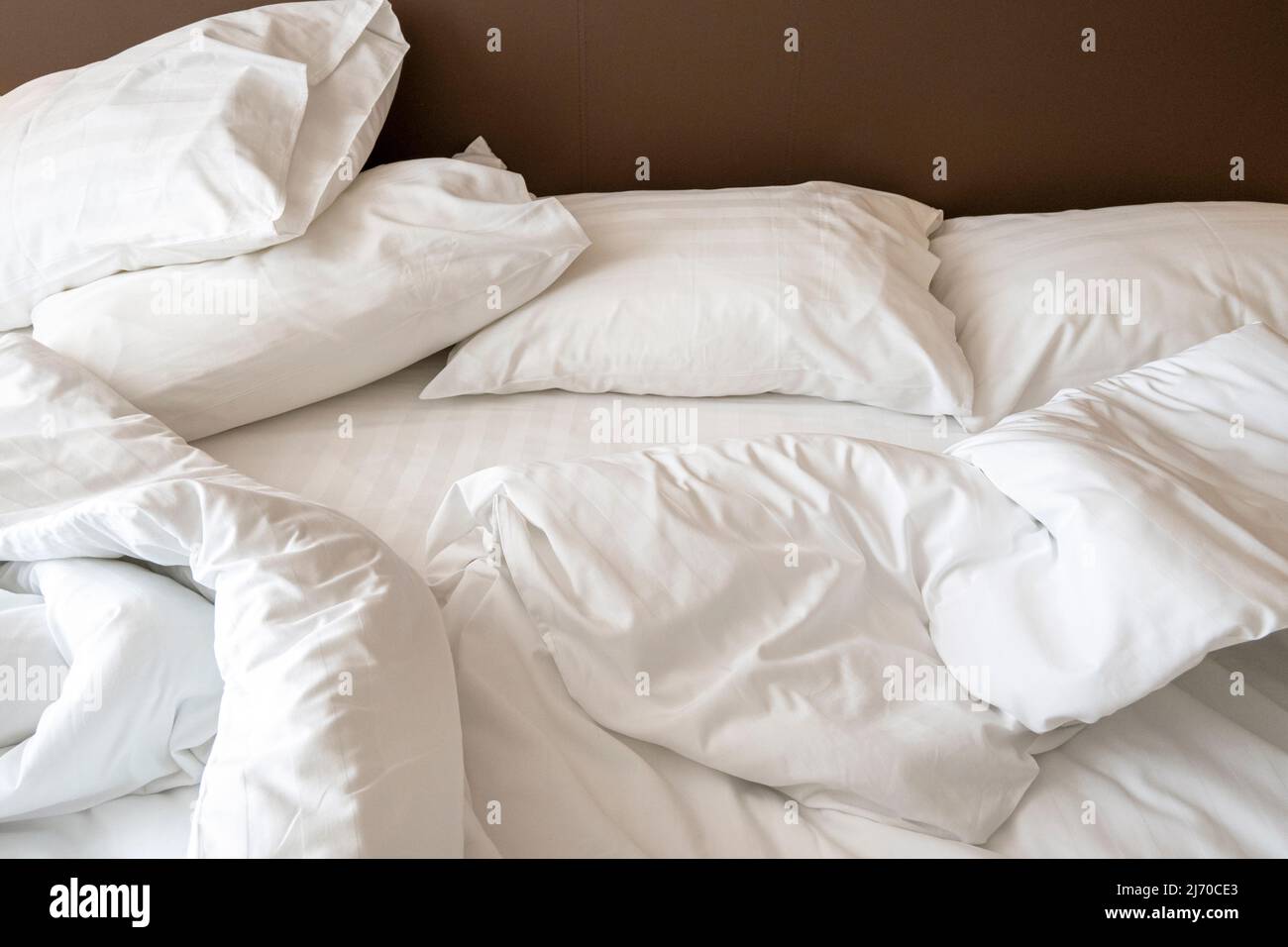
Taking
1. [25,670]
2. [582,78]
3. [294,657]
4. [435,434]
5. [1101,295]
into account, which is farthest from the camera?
[582,78]

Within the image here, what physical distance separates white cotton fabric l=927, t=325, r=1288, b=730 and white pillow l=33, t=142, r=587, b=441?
69cm

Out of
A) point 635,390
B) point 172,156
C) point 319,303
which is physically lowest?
point 635,390

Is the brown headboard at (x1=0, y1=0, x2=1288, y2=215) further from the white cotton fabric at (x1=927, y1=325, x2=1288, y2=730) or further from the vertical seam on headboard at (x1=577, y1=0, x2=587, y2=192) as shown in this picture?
the white cotton fabric at (x1=927, y1=325, x2=1288, y2=730)

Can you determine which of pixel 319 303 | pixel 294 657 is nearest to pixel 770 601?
pixel 294 657

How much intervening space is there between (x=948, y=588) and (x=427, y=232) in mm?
822

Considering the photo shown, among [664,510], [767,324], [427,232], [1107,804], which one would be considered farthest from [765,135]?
[1107,804]

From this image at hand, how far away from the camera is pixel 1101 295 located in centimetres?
156

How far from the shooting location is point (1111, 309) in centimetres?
155

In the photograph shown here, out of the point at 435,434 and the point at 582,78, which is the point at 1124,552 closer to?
the point at 435,434

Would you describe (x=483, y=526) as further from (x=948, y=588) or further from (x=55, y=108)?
(x=55, y=108)

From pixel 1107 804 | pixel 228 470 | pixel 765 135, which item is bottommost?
pixel 1107 804

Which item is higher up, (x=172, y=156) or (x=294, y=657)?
(x=172, y=156)

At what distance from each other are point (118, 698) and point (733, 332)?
921 millimetres

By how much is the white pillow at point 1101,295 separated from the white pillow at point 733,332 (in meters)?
0.09
